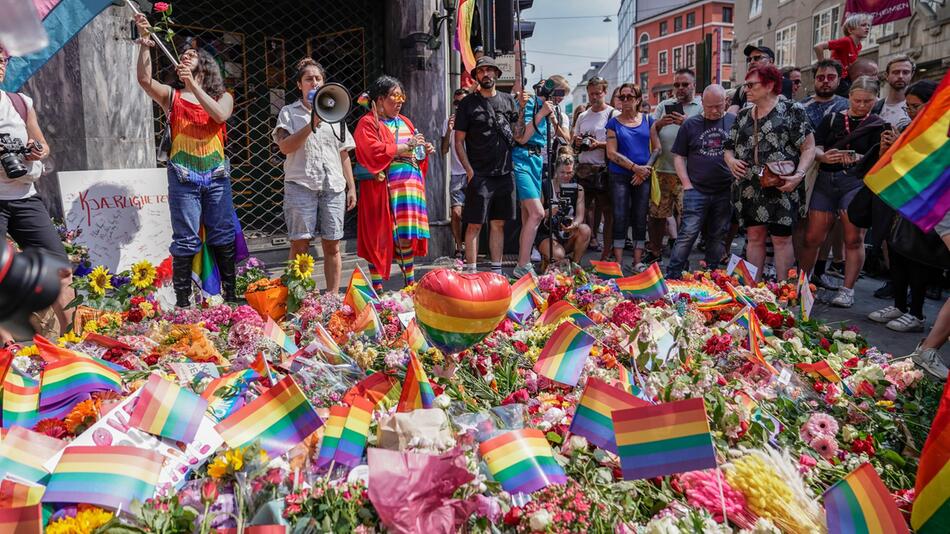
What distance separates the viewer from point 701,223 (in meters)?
4.96

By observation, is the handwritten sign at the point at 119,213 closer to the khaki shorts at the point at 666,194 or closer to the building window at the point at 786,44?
the khaki shorts at the point at 666,194

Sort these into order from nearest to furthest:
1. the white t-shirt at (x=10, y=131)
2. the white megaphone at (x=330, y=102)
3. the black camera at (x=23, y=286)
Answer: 1. the black camera at (x=23, y=286)
2. the white t-shirt at (x=10, y=131)
3. the white megaphone at (x=330, y=102)

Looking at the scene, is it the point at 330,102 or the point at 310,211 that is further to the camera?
the point at 310,211

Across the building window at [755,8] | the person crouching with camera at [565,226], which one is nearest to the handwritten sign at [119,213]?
the person crouching with camera at [565,226]

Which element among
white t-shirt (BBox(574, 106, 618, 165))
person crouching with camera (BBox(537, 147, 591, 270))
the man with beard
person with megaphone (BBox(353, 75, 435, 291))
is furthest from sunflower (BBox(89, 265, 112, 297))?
the man with beard

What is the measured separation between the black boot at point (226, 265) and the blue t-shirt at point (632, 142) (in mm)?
3391

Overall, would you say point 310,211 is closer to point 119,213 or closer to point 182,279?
point 182,279

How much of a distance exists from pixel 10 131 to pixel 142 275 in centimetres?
99

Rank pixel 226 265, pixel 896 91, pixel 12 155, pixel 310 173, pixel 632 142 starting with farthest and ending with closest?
pixel 632 142 < pixel 896 91 < pixel 310 173 < pixel 226 265 < pixel 12 155

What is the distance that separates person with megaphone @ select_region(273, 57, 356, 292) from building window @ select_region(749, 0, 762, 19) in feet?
89.2

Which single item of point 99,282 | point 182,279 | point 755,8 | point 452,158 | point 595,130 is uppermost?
point 755,8

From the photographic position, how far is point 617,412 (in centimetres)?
168

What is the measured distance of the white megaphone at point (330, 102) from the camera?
12.9 feet

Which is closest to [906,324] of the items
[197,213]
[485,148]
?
[485,148]
